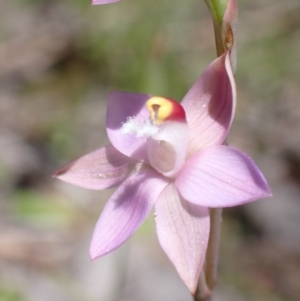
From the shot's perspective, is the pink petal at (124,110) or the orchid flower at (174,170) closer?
the orchid flower at (174,170)

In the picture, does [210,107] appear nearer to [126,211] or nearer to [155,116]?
[155,116]

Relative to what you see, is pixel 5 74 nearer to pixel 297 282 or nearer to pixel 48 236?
pixel 48 236

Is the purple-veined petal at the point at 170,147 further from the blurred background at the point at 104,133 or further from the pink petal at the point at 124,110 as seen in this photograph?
the blurred background at the point at 104,133

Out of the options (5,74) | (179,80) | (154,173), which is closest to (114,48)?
(179,80)

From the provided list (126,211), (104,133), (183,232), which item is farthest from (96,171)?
(104,133)

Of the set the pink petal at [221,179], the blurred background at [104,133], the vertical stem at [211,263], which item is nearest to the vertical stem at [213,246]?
the vertical stem at [211,263]

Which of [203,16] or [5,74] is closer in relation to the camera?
[5,74]

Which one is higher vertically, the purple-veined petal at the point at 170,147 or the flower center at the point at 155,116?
the flower center at the point at 155,116

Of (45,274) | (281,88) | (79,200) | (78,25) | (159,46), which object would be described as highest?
(159,46)

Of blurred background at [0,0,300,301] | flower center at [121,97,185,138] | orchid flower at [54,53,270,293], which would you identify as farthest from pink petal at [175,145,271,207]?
blurred background at [0,0,300,301]
